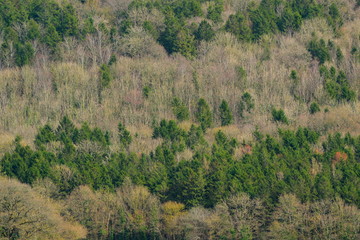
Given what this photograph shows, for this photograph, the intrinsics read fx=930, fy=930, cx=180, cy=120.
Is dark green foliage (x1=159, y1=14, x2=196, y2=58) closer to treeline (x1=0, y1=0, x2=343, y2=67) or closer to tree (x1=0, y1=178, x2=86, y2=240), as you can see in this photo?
treeline (x1=0, y1=0, x2=343, y2=67)

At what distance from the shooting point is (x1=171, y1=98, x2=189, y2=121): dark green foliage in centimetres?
10325

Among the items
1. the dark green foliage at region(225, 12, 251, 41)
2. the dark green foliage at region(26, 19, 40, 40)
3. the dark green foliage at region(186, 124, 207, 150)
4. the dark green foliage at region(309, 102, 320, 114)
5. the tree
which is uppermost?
the dark green foliage at region(225, 12, 251, 41)

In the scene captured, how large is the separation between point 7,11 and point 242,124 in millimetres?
43136

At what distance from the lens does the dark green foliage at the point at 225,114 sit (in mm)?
102281

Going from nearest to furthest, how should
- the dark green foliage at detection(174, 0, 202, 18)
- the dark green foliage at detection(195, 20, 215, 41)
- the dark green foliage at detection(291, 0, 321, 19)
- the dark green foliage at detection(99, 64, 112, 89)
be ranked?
the dark green foliage at detection(99, 64, 112, 89) → the dark green foliage at detection(195, 20, 215, 41) → the dark green foliage at detection(291, 0, 321, 19) → the dark green foliage at detection(174, 0, 202, 18)

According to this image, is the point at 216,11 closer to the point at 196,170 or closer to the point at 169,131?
the point at 169,131

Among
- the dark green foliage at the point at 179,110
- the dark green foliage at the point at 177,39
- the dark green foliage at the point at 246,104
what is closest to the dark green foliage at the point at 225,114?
the dark green foliage at the point at 246,104

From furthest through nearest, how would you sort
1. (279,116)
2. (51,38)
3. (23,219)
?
(51,38), (279,116), (23,219)

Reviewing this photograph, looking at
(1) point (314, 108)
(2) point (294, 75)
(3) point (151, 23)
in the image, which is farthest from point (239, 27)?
(1) point (314, 108)

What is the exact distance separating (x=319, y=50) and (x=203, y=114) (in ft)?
73.2

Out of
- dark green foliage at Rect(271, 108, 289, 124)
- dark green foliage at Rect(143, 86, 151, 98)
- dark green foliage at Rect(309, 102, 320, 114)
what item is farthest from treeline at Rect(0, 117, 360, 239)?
dark green foliage at Rect(143, 86, 151, 98)

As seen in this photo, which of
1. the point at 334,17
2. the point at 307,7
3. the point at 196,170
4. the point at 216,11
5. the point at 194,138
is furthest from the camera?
the point at 216,11

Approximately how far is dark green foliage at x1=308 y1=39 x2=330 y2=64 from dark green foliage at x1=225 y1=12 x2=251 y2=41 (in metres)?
9.90

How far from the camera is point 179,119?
10288 cm
